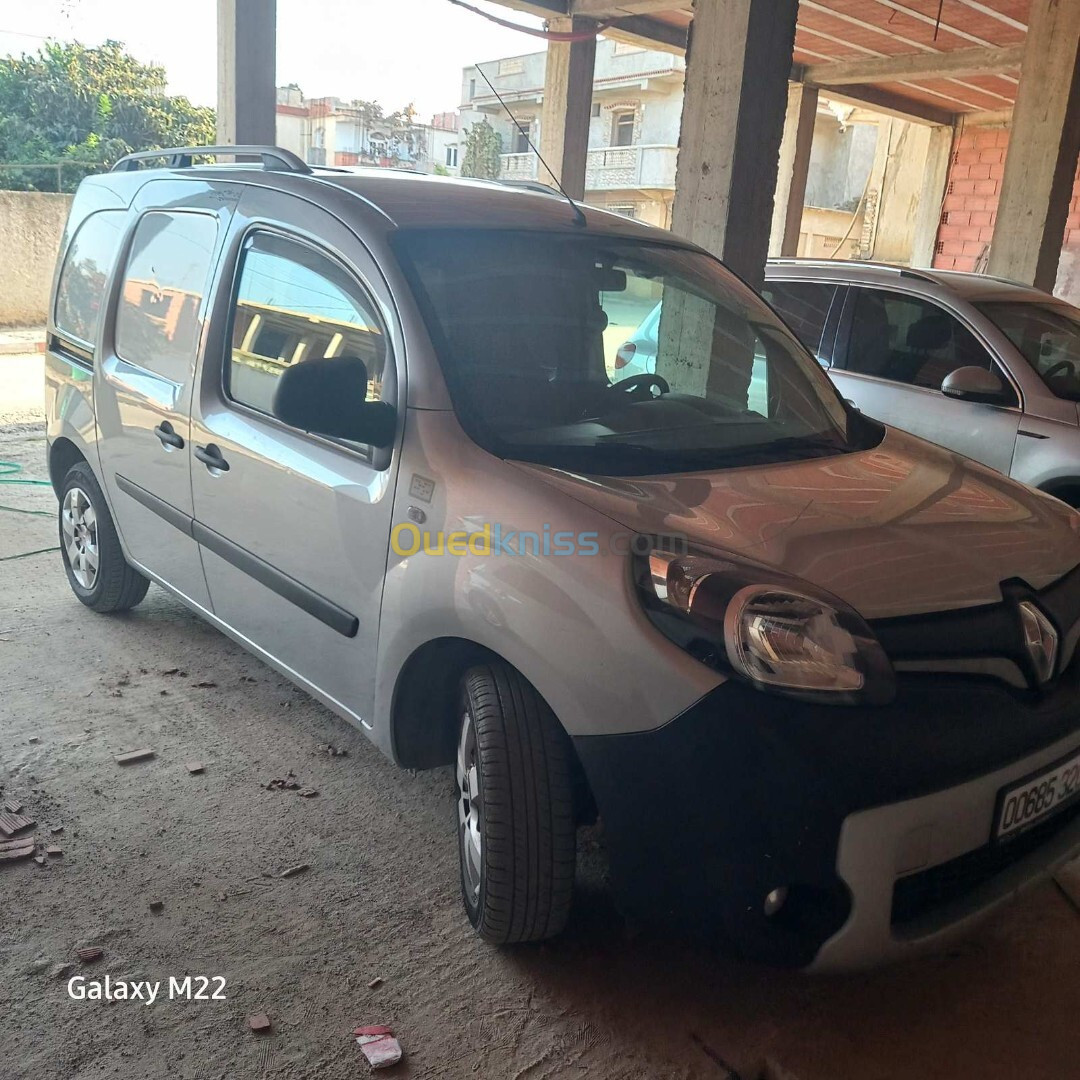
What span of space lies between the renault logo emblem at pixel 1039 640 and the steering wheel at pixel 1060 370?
3160mm

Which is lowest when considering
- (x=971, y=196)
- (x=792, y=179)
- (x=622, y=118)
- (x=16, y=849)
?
(x=16, y=849)

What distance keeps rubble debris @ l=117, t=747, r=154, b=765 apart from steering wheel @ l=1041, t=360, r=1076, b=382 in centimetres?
430

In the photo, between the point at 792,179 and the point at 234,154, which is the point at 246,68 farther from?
the point at 792,179

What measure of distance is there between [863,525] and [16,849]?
2.32 meters

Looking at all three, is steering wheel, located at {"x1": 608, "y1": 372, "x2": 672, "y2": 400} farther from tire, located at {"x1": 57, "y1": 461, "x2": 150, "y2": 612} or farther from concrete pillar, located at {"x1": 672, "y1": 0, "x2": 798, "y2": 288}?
tire, located at {"x1": 57, "y1": 461, "x2": 150, "y2": 612}

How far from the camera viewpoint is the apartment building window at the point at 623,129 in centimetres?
3055

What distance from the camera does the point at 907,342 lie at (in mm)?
5398

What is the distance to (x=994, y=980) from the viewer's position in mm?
2447

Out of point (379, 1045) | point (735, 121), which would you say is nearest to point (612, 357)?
point (379, 1045)

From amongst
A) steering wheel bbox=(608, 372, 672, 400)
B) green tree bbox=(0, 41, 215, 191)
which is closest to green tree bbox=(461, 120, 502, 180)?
green tree bbox=(0, 41, 215, 191)

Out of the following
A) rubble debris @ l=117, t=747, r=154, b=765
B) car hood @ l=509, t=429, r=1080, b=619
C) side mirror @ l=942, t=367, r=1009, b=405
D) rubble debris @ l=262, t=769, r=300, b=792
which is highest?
side mirror @ l=942, t=367, r=1009, b=405

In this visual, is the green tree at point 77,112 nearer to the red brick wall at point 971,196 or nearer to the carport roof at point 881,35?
the carport roof at point 881,35

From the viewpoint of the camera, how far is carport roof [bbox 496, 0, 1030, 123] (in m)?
9.09

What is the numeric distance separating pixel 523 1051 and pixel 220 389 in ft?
6.86
